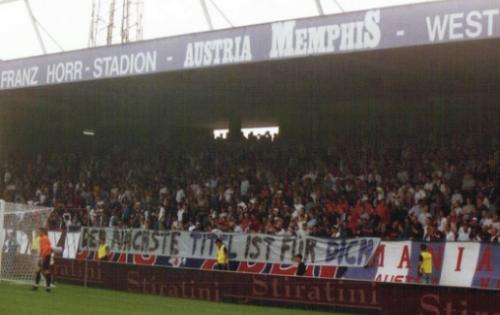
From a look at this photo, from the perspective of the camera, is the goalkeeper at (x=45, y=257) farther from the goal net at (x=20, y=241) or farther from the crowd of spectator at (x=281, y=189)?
the crowd of spectator at (x=281, y=189)

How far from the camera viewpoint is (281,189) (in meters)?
27.1

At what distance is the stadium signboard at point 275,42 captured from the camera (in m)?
17.5

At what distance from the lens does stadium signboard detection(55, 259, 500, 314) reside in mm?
16672

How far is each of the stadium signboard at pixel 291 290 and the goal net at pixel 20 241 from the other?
147 cm

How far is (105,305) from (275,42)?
7142 mm

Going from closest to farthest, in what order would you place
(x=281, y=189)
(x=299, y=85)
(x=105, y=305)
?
(x=105, y=305) < (x=299, y=85) < (x=281, y=189)

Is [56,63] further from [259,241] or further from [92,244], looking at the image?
[259,241]

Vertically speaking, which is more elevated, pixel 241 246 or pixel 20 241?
pixel 20 241

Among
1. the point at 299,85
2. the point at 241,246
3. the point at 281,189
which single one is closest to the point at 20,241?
the point at 241,246

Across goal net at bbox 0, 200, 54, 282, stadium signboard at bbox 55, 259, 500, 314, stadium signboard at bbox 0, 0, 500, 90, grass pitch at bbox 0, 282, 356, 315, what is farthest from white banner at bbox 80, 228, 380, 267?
stadium signboard at bbox 0, 0, 500, 90

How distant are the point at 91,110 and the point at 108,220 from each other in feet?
15.1

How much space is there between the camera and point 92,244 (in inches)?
1105

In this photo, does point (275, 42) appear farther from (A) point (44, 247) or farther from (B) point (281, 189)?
(A) point (44, 247)

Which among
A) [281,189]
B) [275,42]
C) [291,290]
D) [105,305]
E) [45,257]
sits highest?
[275,42]
